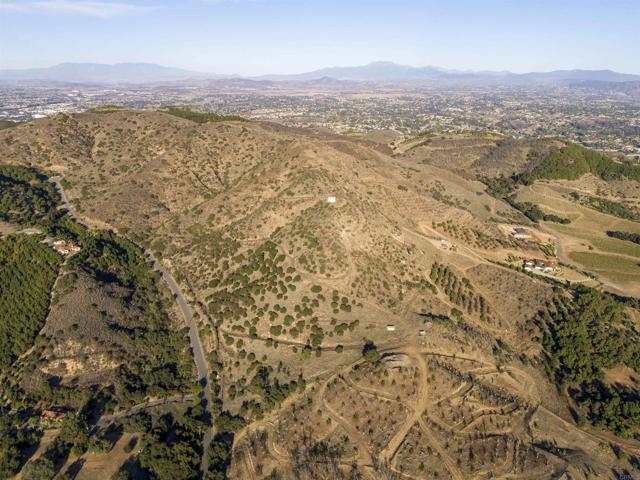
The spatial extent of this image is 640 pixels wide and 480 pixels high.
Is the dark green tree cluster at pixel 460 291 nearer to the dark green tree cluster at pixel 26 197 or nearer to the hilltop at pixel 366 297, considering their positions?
the hilltop at pixel 366 297

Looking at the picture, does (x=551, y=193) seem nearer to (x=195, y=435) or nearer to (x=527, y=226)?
(x=527, y=226)

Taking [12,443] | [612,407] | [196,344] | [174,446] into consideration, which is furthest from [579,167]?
[12,443]

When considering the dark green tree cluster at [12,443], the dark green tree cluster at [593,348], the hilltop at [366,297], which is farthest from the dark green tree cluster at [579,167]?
the dark green tree cluster at [12,443]

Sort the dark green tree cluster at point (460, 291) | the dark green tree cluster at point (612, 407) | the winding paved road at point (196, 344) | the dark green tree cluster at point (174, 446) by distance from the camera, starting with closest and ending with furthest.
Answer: the dark green tree cluster at point (174, 446), the winding paved road at point (196, 344), the dark green tree cluster at point (612, 407), the dark green tree cluster at point (460, 291)

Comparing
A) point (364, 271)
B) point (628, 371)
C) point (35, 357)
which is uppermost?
point (364, 271)

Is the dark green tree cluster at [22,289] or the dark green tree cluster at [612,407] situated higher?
the dark green tree cluster at [22,289]

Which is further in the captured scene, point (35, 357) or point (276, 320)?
point (276, 320)

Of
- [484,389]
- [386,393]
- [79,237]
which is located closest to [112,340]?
[79,237]
